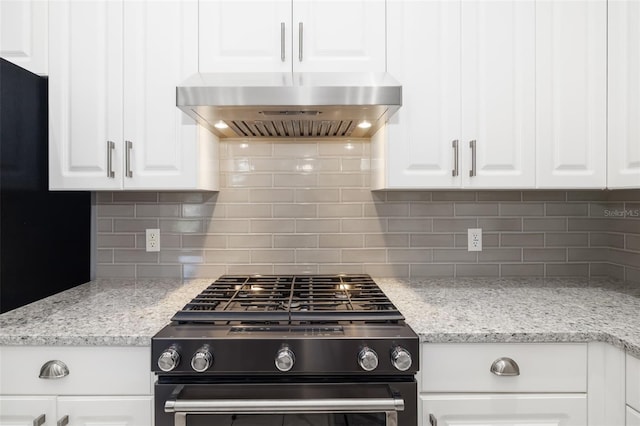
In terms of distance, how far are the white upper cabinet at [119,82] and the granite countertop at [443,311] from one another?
502mm

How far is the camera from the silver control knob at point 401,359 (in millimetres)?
1181

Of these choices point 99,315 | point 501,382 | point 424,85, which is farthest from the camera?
point 424,85

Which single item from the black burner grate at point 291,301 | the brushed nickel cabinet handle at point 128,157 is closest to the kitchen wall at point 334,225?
the black burner grate at point 291,301

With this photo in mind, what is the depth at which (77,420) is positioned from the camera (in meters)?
1.25

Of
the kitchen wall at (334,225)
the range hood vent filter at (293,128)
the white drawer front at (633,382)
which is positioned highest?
the range hood vent filter at (293,128)

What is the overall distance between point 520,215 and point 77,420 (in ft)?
6.60

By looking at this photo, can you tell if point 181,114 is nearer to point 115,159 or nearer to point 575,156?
point 115,159

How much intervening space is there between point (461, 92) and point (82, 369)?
1673mm

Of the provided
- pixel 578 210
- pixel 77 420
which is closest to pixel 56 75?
pixel 77 420

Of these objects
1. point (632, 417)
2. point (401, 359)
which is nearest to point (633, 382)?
point (632, 417)

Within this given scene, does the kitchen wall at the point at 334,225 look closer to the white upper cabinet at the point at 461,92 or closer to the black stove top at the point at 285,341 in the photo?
the white upper cabinet at the point at 461,92

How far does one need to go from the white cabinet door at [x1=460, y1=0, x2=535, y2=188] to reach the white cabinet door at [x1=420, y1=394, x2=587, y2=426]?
803mm

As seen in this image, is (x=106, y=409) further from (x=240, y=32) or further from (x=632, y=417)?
(x=632, y=417)

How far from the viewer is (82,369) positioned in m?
1.25
